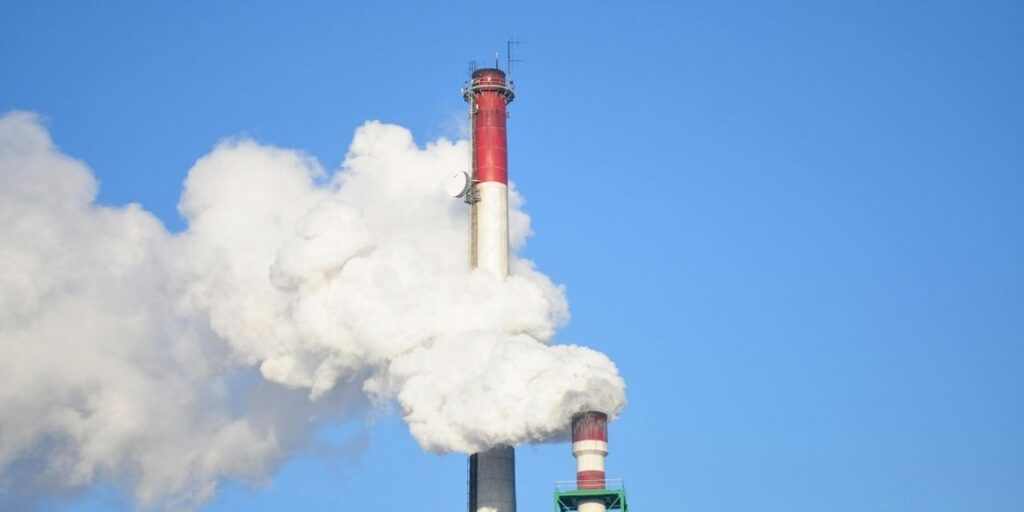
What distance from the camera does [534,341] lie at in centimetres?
15125

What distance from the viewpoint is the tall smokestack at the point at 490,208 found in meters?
153

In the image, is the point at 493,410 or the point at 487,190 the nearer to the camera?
the point at 493,410

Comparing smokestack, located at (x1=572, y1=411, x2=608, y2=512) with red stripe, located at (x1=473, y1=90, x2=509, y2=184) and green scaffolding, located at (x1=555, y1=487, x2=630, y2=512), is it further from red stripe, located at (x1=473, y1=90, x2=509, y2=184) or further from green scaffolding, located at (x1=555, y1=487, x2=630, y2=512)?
red stripe, located at (x1=473, y1=90, x2=509, y2=184)

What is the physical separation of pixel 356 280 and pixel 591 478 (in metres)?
24.9

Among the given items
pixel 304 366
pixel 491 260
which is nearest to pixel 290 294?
pixel 304 366

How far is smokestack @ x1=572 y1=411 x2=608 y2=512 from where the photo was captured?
14262 centimetres

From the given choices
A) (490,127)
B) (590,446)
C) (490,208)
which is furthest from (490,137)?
(590,446)

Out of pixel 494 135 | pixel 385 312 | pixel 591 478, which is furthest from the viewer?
pixel 494 135

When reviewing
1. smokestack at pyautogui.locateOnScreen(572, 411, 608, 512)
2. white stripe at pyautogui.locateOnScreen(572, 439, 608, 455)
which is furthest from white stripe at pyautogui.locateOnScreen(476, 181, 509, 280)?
white stripe at pyautogui.locateOnScreen(572, 439, 608, 455)

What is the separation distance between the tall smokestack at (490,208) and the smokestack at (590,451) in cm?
1054

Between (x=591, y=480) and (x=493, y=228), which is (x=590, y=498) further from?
(x=493, y=228)

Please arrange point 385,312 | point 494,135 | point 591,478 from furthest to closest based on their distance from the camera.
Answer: point 494,135, point 385,312, point 591,478

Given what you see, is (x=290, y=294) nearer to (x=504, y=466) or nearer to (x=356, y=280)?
(x=356, y=280)

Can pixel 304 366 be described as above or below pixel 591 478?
above
